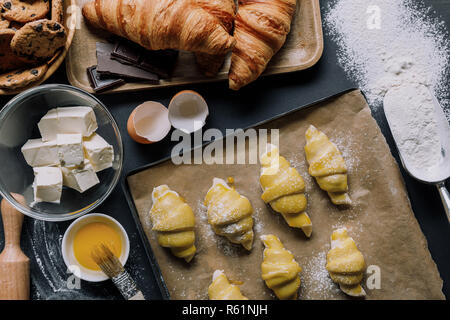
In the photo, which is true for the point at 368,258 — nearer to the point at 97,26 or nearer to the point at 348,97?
the point at 348,97

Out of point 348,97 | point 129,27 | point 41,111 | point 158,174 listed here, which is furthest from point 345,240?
point 41,111

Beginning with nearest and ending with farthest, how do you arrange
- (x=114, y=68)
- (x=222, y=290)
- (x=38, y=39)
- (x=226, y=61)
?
1. (x=38, y=39)
2. (x=222, y=290)
3. (x=114, y=68)
4. (x=226, y=61)

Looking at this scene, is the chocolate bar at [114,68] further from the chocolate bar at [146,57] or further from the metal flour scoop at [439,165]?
the metal flour scoop at [439,165]

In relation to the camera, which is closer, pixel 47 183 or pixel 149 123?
pixel 47 183

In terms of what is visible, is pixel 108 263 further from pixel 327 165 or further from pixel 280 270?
pixel 327 165

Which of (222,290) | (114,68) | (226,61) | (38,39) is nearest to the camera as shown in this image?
(38,39)

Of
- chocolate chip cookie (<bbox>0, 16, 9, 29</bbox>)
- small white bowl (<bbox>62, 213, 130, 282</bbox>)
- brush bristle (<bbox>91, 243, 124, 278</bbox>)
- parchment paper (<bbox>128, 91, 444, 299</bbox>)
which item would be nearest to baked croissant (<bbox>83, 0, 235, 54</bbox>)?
chocolate chip cookie (<bbox>0, 16, 9, 29</bbox>)

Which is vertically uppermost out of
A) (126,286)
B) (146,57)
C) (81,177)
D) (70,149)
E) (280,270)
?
(146,57)

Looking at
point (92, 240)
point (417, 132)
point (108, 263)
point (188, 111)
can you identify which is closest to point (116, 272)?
point (108, 263)
